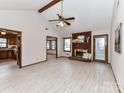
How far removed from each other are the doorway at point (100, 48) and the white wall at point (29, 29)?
12.2 feet

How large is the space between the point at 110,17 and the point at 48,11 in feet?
12.2

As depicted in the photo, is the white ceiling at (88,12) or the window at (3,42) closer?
the white ceiling at (88,12)

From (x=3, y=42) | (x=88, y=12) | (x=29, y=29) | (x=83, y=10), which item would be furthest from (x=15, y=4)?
(x=3, y=42)

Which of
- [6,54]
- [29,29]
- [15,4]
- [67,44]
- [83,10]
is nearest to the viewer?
[15,4]

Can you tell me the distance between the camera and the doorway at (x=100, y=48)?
22.3 ft

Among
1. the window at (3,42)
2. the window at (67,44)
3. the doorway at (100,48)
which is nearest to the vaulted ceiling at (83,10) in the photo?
the doorway at (100,48)

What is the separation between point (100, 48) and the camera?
7.12 meters

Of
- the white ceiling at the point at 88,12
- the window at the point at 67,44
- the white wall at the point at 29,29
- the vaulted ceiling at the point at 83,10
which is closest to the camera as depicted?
the vaulted ceiling at the point at 83,10

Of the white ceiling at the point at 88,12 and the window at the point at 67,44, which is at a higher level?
the white ceiling at the point at 88,12

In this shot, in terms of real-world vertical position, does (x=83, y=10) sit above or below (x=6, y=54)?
above

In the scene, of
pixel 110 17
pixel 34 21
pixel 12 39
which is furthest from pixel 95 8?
pixel 12 39

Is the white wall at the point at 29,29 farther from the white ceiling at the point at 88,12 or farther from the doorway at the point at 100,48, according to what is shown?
the doorway at the point at 100,48

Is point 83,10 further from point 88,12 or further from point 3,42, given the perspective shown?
point 3,42

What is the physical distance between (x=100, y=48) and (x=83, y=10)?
3.14m
